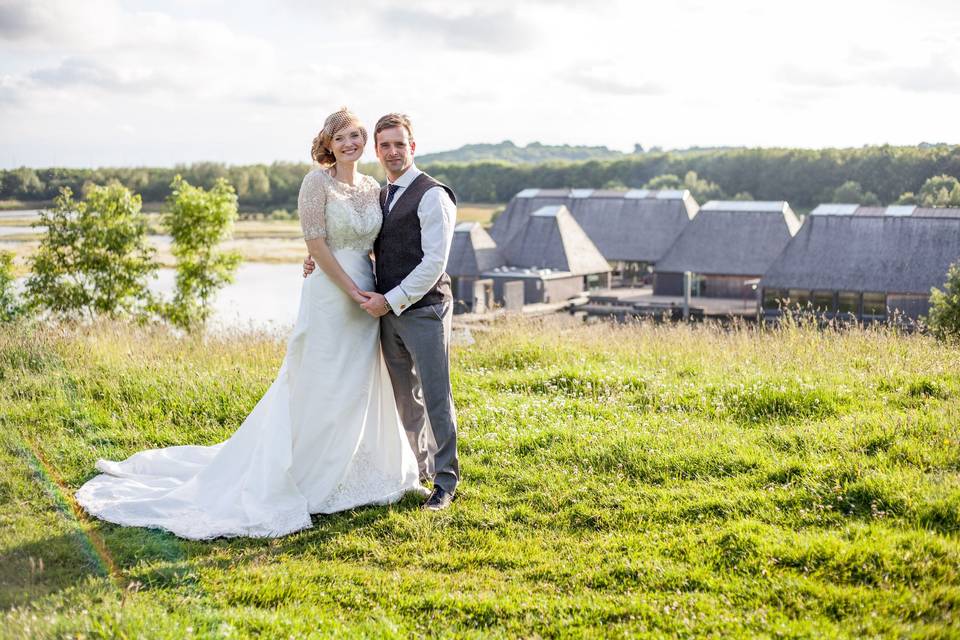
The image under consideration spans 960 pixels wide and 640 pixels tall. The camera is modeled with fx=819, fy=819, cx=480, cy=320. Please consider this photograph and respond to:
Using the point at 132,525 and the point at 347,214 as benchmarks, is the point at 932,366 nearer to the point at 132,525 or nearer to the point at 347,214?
the point at 347,214

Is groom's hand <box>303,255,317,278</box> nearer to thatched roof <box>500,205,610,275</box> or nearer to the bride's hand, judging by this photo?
the bride's hand

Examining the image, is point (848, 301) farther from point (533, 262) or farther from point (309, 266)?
point (309, 266)

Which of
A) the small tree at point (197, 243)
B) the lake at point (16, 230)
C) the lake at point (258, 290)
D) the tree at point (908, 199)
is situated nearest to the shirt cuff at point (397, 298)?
the lake at point (258, 290)

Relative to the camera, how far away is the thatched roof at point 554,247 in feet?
105

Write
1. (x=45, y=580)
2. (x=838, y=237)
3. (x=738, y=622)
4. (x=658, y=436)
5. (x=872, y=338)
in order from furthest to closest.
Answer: (x=838, y=237), (x=872, y=338), (x=658, y=436), (x=45, y=580), (x=738, y=622)

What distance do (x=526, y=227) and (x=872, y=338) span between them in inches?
1041

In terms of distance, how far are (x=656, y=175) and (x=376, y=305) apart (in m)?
70.7

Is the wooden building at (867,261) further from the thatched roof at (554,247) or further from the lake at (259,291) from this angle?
the lake at (259,291)

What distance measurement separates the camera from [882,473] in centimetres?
400

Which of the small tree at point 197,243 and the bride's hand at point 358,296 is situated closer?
the bride's hand at point 358,296

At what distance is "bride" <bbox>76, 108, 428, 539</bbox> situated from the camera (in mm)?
4484

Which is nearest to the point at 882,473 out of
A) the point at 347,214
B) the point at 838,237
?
the point at 347,214

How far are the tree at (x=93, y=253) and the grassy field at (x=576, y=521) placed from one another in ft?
64.0

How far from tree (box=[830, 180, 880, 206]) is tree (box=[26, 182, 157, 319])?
34.4 m
